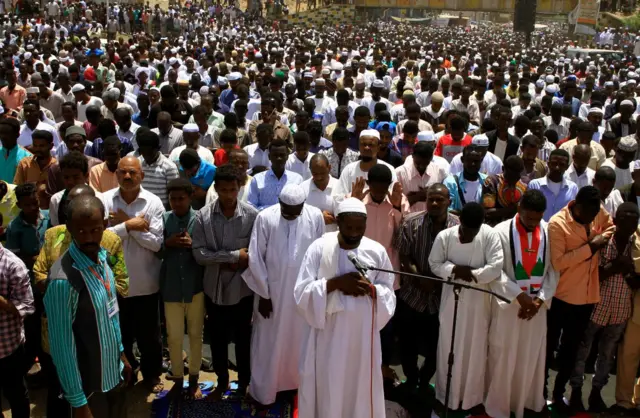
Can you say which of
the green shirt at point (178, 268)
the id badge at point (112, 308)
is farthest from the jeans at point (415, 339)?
the id badge at point (112, 308)

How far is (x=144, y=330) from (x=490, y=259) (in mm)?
2768

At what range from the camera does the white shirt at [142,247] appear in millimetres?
5023

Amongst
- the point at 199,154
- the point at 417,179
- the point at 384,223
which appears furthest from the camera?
the point at 199,154

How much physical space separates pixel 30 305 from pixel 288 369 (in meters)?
2.00

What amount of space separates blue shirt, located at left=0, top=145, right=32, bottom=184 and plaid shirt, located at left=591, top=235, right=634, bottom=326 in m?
5.56

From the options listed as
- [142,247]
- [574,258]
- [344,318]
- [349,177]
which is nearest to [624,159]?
[574,258]

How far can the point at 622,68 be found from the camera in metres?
20.5

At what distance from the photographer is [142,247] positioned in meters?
5.07

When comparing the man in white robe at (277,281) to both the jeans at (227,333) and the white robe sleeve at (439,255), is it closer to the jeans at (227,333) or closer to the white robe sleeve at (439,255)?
the jeans at (227,333)

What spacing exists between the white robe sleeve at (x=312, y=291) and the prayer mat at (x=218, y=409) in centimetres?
110

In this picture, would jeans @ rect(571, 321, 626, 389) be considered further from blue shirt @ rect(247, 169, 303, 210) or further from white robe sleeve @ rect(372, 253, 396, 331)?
blue shirt @ rect(247, 169, 303, 210)

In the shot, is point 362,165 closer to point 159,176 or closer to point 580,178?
point 159,176

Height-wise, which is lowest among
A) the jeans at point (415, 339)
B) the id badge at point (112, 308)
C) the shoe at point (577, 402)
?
the shoe at point (577, 402)

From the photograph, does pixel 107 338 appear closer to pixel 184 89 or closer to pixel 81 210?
pixel 81 210
